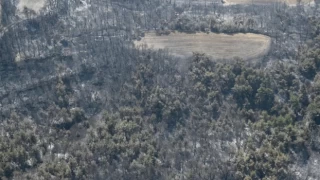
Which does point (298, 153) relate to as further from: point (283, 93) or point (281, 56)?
point (281, 56)

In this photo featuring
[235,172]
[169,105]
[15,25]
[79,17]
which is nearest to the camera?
[235,172]

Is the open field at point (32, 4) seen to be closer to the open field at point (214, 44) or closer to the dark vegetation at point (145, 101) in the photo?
the dark vegetation at point (145, 101)

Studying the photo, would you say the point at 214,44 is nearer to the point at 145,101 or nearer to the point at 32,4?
the point at 145,101

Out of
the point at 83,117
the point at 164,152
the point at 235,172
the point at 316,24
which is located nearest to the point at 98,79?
the point at 83,117

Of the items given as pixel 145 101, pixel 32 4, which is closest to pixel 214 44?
pixel 145 101

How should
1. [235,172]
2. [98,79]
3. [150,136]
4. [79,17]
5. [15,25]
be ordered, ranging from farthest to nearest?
[79,17] < [15,25] < [98,79] < [150,136] < [235,172]

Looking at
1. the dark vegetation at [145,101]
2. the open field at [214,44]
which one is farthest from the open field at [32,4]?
the open field at [214,44]
